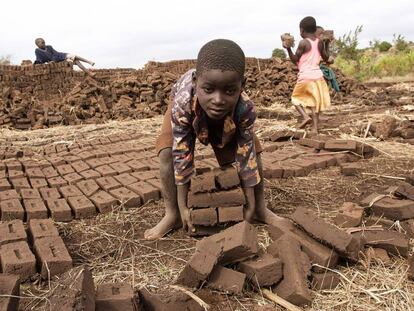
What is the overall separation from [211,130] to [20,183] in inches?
88.6

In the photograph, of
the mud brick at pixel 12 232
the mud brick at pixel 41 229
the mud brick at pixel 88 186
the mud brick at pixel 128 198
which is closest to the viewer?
the mud brick at pixel 12 232

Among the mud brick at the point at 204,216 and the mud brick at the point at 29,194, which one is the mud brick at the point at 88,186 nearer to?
the mud brick at the point at 29,194

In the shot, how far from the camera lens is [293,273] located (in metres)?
2.15

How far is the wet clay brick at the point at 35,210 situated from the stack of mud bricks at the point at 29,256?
0.45m

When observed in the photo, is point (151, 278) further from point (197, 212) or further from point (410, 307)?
point (410, 307)

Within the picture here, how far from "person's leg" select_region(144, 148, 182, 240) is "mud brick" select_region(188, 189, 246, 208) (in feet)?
0.75

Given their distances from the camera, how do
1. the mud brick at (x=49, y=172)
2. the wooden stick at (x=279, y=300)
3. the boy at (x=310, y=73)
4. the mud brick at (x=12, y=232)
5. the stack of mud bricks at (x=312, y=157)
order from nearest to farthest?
the wooden stick at (x=279, y=300)
the mud brick at (x=12, y=232)
the stack of mud bricks at (x=312, y=157)
the mud brick at (x=49, y=172)
the boy at (x=310, y=73)

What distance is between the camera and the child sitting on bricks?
2.39 m

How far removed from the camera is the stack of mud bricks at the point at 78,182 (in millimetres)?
3336

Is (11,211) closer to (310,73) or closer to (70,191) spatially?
(70,191)

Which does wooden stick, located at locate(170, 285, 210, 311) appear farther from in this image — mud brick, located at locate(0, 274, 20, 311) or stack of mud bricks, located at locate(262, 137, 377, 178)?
stack of mud bricks, located at locate(262, 137, 377, 178)

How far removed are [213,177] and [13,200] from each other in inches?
68.9

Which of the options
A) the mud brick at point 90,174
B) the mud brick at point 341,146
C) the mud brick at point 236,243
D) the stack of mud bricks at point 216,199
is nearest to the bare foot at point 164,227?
the stack of mud bricks at point 216,199

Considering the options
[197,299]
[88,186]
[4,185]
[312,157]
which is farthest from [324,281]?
[4,185]
